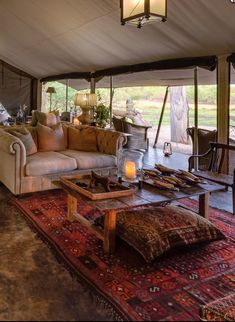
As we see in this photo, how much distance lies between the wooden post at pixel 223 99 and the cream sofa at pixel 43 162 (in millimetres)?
1566

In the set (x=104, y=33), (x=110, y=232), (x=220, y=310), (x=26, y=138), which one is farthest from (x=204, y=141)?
(x=220, y=310)

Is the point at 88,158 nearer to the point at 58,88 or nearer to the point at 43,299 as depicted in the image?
the point at 43,299

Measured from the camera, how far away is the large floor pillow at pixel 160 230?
7.95 ft

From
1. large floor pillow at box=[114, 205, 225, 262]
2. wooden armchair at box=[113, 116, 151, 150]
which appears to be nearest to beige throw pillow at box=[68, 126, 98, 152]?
large floor pillow at box=[114, 205, 225, 262]

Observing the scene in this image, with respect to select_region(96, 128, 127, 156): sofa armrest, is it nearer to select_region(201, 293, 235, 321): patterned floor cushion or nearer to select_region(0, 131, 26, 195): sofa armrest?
select_region(0, 131, 26, 195): sofa armrest

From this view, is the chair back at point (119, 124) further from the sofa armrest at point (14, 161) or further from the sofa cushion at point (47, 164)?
the sofa armrest at point (14, 161)

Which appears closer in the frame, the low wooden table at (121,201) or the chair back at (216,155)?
the low wooden table at (121,201)

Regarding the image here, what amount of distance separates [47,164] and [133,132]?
394 cm

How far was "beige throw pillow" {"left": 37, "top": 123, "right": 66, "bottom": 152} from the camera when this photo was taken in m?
4.59

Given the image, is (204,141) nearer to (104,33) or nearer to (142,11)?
(104,33)

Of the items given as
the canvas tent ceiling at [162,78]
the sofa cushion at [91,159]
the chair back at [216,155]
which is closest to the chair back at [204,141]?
the chair back at [216,155]

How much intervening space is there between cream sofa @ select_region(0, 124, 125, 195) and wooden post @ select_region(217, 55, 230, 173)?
157cm

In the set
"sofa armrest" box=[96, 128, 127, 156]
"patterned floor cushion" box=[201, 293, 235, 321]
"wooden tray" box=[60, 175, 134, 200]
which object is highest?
"sofa armrest" box=[96, 128, 127, 156]

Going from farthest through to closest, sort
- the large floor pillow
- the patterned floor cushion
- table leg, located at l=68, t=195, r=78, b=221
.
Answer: table leg, located at l=68, t=195, r=78, b=221 < the large floor pillow < the patterned floor cushion
